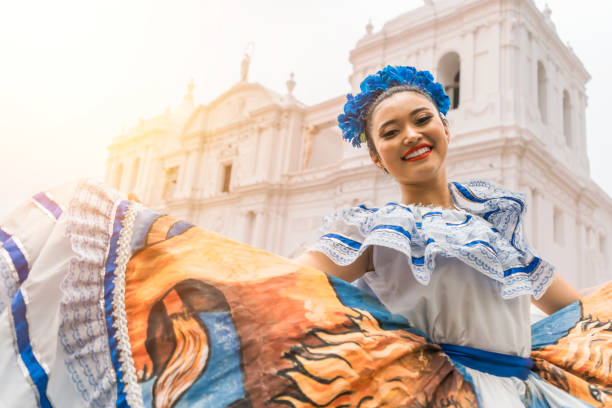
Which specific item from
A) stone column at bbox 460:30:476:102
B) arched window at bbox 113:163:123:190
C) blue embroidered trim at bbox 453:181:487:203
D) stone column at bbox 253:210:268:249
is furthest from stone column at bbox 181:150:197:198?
blue embroidered trim at bbox 453:181:487:203

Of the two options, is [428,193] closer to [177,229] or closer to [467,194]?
[467,194]

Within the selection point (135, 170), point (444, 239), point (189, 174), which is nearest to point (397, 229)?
point (444, 239)

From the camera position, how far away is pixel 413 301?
3.72ft

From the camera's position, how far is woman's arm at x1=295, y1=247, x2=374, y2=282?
1188 millimetres

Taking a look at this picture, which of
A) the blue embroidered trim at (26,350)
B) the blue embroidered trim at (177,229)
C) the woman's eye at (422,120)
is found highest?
the woman's eye at (422,120)

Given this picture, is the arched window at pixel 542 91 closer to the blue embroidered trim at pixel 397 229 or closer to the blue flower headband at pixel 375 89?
the blue flower headband at pixel 375 89

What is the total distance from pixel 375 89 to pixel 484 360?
963mm

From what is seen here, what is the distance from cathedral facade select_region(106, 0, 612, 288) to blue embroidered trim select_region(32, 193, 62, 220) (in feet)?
32.6

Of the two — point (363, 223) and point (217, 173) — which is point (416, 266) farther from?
point (217, 173)

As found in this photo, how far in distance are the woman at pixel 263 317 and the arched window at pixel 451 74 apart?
12.0m

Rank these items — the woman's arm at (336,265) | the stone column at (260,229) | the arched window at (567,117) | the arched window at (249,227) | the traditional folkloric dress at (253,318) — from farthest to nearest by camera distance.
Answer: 1. the arched window at (249,227)
2. the stone column at (260,229)
3. the arched window at (567,117)
4. the woman's arm at (336,265)
5. the traditional folkloric dress at (253,318)

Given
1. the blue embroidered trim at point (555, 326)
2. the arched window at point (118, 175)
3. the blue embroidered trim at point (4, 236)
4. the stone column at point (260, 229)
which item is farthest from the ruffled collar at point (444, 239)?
the arched window at point (118, 175)

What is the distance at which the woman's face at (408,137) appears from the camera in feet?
4.57

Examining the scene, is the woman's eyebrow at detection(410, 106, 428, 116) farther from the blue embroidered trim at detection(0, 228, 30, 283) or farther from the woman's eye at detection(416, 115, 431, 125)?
the blue embroidered trim at detection(0, 228, 30, 283)
